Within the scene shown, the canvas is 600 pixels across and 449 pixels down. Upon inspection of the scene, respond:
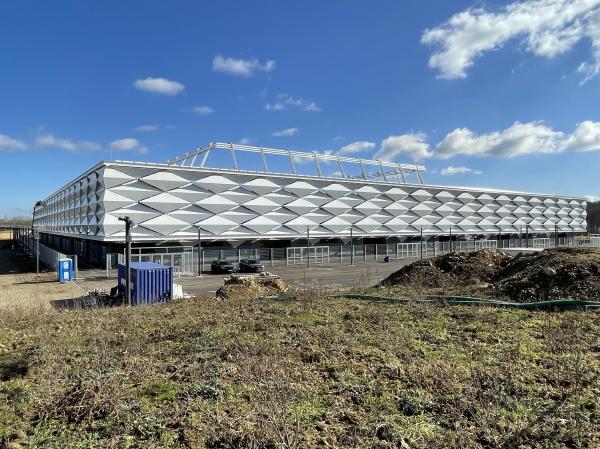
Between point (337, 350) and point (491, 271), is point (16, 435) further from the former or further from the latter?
point (491, 271)

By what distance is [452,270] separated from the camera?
21.4 meters

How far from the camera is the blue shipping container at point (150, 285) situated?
21.6 metres

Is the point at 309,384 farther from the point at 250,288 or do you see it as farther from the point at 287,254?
the point at 287,254

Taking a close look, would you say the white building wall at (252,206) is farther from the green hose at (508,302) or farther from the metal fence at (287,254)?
the green hose at (508,302)

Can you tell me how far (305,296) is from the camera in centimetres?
1619

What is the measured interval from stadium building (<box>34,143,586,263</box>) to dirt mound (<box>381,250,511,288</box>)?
29643 millimetres

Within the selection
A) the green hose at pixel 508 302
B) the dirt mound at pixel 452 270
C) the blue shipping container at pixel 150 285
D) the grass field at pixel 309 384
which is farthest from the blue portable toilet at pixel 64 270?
the green hose at pixel 508 302

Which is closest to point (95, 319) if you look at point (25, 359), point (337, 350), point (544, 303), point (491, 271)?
point (25, 359)

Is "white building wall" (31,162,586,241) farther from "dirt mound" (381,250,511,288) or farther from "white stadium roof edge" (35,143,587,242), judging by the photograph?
"dirt mound" (381,250,511,288)

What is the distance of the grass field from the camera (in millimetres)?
5320

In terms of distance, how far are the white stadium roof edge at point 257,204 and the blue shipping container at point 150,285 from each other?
74.1 ft

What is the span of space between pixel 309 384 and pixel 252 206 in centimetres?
4682

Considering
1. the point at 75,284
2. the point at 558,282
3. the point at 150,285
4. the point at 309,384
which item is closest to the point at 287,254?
the point at 75,284

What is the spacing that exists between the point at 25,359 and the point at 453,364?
872 cm
